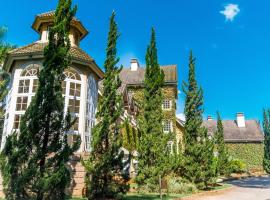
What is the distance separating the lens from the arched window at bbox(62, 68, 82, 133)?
1622cm

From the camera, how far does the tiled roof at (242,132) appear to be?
52344 mm

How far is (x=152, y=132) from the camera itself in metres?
18.9

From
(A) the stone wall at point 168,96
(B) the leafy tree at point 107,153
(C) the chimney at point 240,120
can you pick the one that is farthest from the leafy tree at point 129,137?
(C) the chimney at point 240,120

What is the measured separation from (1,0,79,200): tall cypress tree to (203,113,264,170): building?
4867 cm

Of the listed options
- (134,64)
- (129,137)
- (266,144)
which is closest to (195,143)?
(129,137)

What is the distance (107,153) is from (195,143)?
11.3 metres

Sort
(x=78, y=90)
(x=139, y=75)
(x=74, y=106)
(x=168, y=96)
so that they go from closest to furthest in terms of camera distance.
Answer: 1. (x=74, y=106)
2. (x=78, y=90)
3. (x=168, y=96)
4. (x=139, y=75)

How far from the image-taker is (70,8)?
33.8 feet

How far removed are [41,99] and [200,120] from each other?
55.6 feet

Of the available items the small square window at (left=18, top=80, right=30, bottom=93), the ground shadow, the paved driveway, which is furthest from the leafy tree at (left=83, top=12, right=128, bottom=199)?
the ground shadow

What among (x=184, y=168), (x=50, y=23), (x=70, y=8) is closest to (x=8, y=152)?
(x=70, y=8)

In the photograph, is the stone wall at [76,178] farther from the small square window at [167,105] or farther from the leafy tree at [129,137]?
the small square window at [167,105]

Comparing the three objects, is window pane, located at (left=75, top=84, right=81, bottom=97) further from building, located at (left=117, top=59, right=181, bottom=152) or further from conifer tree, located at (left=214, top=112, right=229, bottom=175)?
conifer tree, located at (left=214, top=112, right=229, bottom=175)

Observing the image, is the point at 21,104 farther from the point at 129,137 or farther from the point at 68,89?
the point at 129,137
